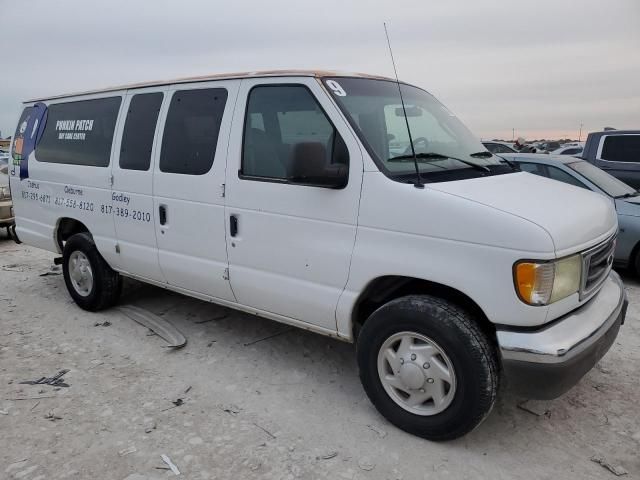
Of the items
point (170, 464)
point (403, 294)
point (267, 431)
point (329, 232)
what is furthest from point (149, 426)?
point (403, 294)

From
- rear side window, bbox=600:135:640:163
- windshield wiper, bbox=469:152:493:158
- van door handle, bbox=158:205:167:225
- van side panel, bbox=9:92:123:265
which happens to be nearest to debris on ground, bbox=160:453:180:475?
van door handle, bbox=158:205:167:225

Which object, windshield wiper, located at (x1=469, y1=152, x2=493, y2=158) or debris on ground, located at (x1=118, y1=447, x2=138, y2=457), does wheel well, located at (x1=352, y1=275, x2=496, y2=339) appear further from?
debris on ground, located at (x1=118, y1=447, x2=138, y2=457)

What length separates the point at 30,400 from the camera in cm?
356

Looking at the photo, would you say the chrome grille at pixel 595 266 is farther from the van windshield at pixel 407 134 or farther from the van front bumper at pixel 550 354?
the van windshield at pixel 407 134

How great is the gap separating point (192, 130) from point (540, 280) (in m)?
2.73

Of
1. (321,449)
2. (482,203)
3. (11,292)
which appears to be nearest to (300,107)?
(482,203)

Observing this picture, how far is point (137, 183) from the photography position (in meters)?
4.43

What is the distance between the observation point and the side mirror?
3.03 meters

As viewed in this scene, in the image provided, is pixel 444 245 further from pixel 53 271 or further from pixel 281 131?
pixel 53 271

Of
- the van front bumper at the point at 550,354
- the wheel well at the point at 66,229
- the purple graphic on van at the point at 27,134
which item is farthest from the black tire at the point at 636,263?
the purple graphic on van at the point at 27,134

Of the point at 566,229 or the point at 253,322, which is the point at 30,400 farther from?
the point at 566,229

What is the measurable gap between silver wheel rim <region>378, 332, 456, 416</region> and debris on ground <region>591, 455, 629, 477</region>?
34.2 inches

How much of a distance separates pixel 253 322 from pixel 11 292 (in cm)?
317

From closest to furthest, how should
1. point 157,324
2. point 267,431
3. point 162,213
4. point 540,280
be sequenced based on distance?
point 540,280 → point 267,431 → point 162,213 → point 157,324
